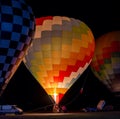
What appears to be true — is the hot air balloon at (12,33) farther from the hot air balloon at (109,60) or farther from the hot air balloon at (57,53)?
the hot air balloon at (109,60)

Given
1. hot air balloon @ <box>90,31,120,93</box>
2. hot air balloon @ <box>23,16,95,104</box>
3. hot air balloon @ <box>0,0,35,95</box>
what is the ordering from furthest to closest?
1. hot air balloon @ <box>90,31,120,93</box>
2. hot air balloon @ <box>23,16,95,104</box>
3. hot air balloon @ <box>0,0,35,95</box>

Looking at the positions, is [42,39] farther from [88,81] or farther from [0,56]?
[88,81]

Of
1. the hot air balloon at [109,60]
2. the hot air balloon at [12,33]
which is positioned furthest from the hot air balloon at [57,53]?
the hot air balloon at [12,33]

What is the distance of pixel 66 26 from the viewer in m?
21.7

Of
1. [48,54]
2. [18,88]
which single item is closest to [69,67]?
[48,54]

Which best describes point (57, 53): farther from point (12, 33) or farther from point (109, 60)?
point (12, 33)

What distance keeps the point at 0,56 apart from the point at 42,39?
5.05 metres

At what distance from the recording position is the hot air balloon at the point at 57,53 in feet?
70.2

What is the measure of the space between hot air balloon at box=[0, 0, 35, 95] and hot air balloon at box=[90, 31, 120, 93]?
8.15 m

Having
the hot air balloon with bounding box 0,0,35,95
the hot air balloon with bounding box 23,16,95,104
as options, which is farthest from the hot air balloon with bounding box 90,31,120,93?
the hot air balloon with bounding box 0,0,35,95

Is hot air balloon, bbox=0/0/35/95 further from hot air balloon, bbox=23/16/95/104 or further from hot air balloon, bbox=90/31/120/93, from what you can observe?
hot air balloon, bbox=90/31/120/93

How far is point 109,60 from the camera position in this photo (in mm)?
24875

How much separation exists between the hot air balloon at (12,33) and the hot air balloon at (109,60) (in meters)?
8.15

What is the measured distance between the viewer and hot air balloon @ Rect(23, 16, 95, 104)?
2141 cm
